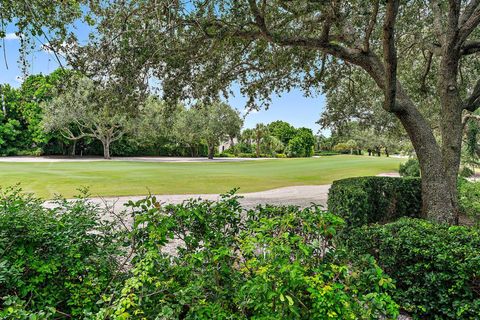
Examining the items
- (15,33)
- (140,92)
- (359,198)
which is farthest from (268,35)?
(15,33)

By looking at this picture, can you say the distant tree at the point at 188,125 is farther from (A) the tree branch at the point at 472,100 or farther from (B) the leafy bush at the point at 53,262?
(B) the leafy bush at the point at 53,262

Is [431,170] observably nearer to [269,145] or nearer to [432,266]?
[432,266]

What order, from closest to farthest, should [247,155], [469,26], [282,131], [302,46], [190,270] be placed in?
1. [190,270]
2. [469,26]
3. [302,46]
4. [247,155]
5. [282,131]

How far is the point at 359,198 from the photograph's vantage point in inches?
211

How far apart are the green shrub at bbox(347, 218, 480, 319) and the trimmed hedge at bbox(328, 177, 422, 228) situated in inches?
63.4

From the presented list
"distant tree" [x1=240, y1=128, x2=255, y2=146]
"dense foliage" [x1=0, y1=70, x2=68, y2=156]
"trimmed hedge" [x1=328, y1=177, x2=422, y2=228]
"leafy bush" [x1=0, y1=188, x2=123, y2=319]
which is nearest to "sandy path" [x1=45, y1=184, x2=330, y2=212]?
"trimmed hedge" [x1=328, y1=177, x2=422, y2=228]

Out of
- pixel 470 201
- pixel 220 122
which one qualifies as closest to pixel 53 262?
pixel 470 201

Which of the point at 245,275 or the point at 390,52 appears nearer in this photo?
the point at 245,275

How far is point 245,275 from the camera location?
2238 mm

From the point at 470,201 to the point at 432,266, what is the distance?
6.38 meters

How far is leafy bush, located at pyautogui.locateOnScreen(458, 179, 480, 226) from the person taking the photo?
704 centimetres

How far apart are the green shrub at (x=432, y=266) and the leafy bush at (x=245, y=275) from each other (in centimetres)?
→ 147

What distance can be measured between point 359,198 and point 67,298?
4840 mm

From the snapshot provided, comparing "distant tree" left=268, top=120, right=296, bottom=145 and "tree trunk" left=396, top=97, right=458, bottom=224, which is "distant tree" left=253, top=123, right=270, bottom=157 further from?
"tree trunk" left=396, top=97, right=458, bottom=224
